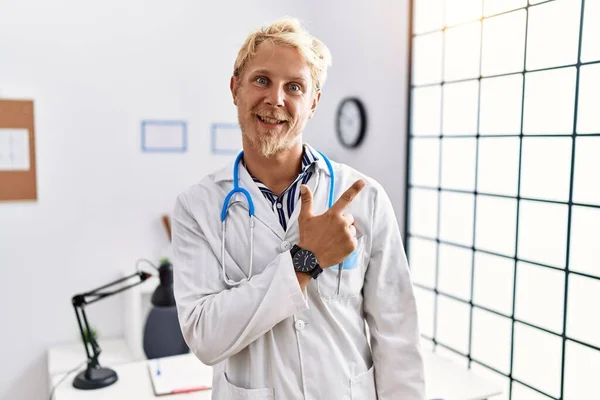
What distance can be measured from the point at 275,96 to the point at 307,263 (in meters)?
0.41

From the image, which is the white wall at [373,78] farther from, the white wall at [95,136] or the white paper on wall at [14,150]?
the white paper on wall at [14,150]

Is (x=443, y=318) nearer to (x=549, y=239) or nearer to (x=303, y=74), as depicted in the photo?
(x=549, y=239)

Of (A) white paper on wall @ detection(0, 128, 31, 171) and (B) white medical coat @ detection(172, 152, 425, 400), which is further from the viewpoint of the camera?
(A) white paper on wall @ detection(0, 128, 31, 171)

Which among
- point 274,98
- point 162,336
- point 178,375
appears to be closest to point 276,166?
point 274,98

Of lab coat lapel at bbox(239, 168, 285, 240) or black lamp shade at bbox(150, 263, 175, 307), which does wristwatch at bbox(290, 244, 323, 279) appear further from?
black lamp shade at bbox(150, 263, 175, 307)

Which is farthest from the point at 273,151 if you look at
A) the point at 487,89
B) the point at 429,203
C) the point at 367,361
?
the point at 429,203

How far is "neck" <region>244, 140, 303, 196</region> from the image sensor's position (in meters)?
1.37

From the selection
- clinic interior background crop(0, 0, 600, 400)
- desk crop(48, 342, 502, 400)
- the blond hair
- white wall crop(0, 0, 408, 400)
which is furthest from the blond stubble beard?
white wall crop(0, 0, 408, 400)

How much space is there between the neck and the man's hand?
0.82 feet

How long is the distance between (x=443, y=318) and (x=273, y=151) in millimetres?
2488

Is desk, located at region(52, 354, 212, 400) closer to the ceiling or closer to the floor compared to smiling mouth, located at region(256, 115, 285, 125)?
closer to the floor

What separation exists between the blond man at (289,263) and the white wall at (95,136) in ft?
6.45

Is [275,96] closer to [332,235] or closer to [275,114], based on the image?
[275,114]

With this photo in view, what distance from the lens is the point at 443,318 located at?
341 cm
